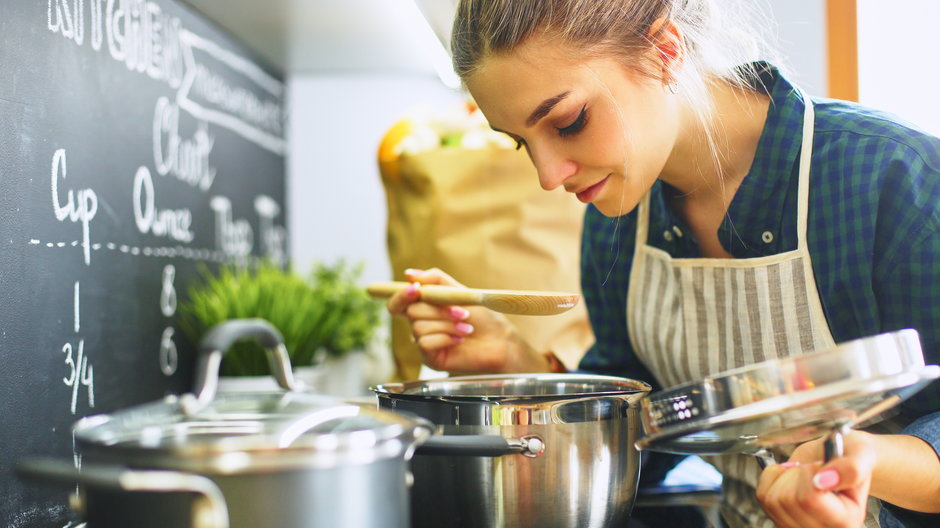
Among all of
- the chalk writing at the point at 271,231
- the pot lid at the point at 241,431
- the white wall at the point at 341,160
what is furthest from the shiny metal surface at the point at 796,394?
the white wall at the point at 341,160

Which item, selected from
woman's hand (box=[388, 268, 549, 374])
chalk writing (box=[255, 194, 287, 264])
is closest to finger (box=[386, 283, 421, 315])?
woman's hand (box=[388, 268, 549, 374])

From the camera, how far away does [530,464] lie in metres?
0.67

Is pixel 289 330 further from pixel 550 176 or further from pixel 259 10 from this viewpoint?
pixel 550 176

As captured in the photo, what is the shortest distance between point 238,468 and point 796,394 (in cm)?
33

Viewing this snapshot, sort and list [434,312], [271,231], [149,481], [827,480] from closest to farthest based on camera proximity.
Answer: [149,481] < [827,480] < [434,312] < [271,231]

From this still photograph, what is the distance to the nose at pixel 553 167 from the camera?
81 cm

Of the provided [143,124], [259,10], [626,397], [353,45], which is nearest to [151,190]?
[143,124]

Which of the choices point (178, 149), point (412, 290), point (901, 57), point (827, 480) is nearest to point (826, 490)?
point (827, 480)

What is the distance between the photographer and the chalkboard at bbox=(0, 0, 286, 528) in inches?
35.4

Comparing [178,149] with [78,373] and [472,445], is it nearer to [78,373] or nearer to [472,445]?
[78,373]

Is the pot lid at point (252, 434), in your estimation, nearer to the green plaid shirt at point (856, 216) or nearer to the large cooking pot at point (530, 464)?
the large cooking pot at point (530, 464)

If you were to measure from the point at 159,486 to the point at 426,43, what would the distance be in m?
1.55

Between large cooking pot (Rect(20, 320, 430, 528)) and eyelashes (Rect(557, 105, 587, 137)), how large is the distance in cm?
37

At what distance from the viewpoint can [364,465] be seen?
1.57 ft
